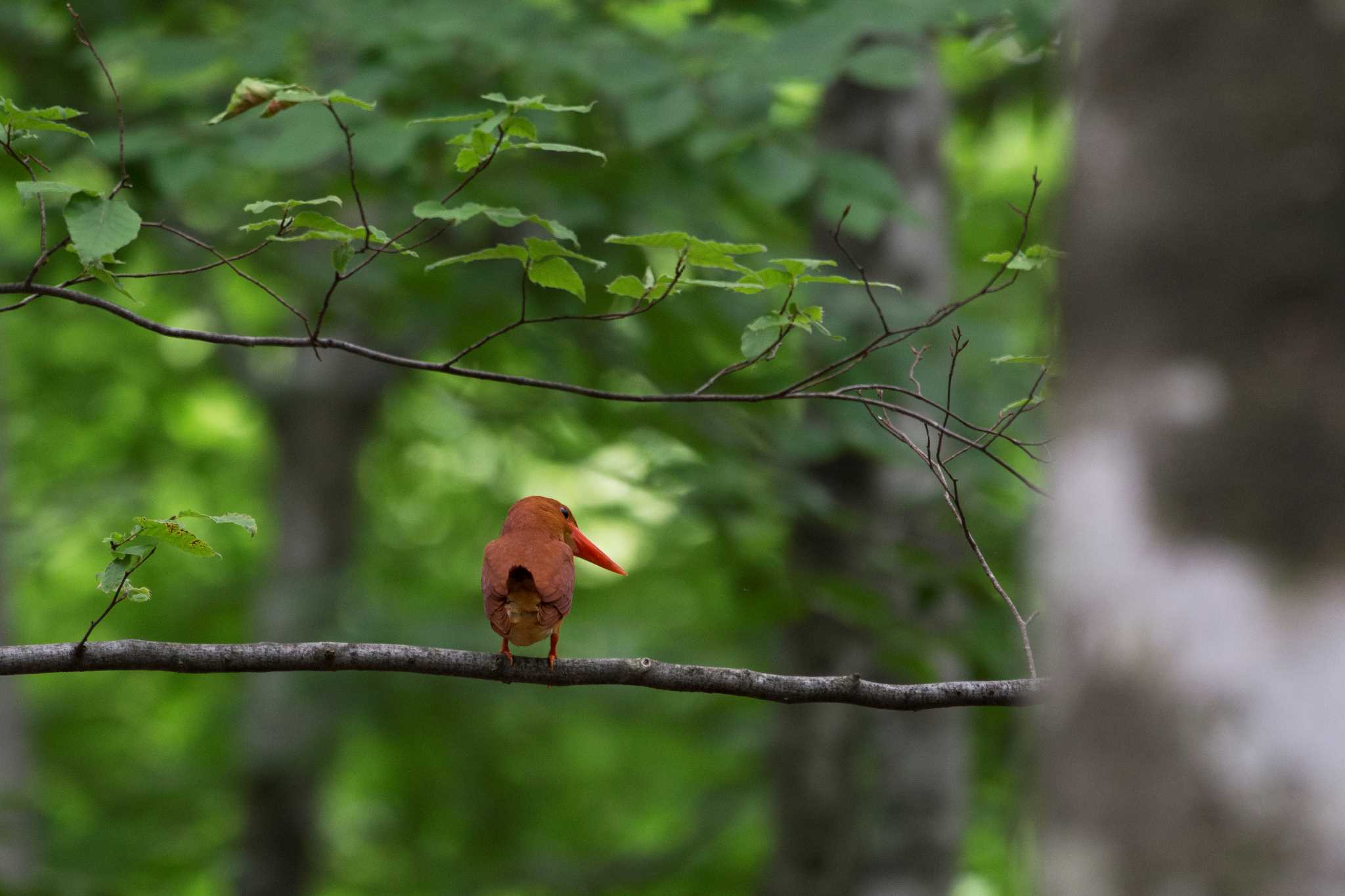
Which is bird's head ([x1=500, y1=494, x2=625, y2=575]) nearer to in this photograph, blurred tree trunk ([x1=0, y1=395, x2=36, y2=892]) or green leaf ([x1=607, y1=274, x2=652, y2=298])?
green leaf ([x1=607, y1=274, x2=652, y2=298])

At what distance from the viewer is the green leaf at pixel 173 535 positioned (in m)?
2.10

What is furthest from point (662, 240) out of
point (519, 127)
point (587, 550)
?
point (587, 550)

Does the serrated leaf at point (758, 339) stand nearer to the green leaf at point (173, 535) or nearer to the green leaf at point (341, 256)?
the green leaf at point (341, 256)

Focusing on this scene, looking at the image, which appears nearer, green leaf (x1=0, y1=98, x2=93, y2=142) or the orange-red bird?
green leaf (x1=0, y1=98, x2=93, y2=142)

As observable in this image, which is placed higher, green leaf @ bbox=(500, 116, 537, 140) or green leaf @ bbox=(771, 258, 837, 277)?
green leaf @ bbox=(500, 116, 537, 140)

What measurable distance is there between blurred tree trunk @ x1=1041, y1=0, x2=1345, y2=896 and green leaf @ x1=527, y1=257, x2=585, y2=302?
1.42 m

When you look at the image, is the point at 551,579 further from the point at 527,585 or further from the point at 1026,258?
the point at 1026,258

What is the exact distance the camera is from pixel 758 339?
7.89 ft

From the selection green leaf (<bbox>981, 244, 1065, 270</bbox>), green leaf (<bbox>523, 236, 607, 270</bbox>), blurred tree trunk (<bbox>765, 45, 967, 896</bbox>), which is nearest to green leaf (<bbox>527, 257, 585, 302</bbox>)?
green leaf (<bbox>523, 236, 607, 270</bbox>)

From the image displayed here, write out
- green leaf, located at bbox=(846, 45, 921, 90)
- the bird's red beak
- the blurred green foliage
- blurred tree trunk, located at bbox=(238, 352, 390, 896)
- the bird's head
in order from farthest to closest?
blurred tree trunk, located at bbox=(238, 352, 390, 896)
the blurred green foliage
green leaf, located at bbox=(846, 45, 921, 90)
the bird's red beak
the bird's head

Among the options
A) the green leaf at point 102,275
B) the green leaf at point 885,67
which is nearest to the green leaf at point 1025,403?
the green leaf at point 102,275

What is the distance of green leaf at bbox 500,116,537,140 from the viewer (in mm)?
2162

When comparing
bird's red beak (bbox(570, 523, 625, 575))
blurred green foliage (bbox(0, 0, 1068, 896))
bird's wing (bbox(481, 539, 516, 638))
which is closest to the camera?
bird's wing (bbox(481, 539, 516, 638))

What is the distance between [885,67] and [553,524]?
190cm
